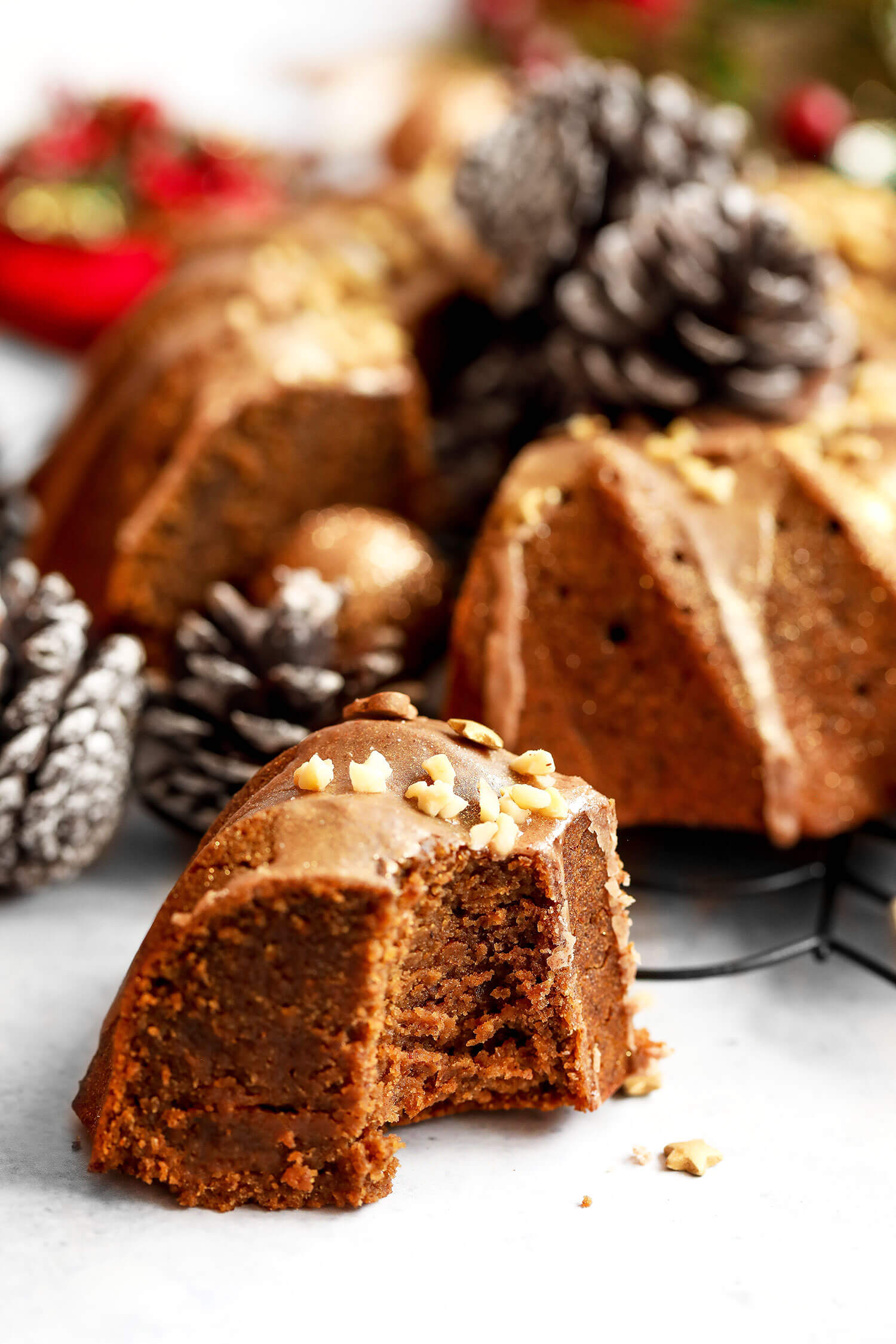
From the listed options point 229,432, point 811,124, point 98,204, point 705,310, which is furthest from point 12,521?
point 811,124

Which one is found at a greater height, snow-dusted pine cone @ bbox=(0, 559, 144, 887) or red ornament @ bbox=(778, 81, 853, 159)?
red ornament @ bbox=(778, 81, 853, 159)

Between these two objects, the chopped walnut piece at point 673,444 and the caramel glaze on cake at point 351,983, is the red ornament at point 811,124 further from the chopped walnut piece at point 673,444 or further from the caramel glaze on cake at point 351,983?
the caramel glaze on cake at point 351,983

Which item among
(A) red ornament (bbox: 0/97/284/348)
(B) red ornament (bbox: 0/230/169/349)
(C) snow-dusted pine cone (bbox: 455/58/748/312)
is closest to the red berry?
(A) red ornament (bbox: 0/97/284/348)

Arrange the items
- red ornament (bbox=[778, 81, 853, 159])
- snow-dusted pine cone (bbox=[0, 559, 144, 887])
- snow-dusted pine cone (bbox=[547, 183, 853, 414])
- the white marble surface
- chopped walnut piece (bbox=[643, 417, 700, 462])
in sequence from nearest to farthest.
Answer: the white marble surface, snow-dusted pine cone (bbox=[0, 559, 144, 887]), chopped walnut piece (bbox=[643, 417, 700, 462]), snow-dusted pine cone (bbox=[547, 183, 853, 414]), red ornament (bbox=[778, 81, 853, 159])

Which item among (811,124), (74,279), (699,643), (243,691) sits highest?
(811,124)

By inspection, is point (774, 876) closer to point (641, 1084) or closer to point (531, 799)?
point (641, 1084)

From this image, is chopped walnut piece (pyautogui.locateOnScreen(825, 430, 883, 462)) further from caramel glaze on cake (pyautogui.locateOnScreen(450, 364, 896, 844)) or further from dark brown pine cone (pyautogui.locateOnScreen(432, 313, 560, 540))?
dark brown pine cone (pyautogui.locateOnScreen(432, 313, 560, 540))

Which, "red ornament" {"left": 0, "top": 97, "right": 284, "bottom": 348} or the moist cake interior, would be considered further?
"red ornament" {"left": 0, "top": 97, "right": 284, "bottom": 348}
